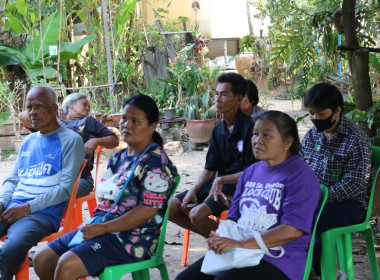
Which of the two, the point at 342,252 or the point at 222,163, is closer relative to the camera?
the point at 342,252

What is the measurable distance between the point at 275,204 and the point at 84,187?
2048 mm

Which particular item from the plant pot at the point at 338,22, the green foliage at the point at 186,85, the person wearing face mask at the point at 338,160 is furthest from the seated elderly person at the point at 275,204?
the green foliage at the point at 186,85

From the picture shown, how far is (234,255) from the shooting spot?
2.28 m

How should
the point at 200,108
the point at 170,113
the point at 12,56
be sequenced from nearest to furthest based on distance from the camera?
the point at 200,108
the point at 170,113
the point at 12,56

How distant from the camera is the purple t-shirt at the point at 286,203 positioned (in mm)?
2314

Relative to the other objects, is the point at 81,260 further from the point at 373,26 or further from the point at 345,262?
the point at 373,26

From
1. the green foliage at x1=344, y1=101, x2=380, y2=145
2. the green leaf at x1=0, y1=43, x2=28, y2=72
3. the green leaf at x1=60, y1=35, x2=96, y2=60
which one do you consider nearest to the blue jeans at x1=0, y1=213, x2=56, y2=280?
the green foliage at x1=344, y1=101, x2=380, y2=145

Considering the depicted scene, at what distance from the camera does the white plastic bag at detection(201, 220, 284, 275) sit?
227 cm

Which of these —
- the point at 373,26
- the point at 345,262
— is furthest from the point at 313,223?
the point at 373,26

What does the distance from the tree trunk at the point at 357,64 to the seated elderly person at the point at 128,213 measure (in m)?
2.20

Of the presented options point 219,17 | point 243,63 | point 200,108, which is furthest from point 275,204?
point 219,17

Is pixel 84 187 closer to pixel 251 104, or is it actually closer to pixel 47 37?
pixel 251 104

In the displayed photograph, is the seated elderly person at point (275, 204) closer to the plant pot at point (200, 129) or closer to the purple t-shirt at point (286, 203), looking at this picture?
the purple t-shirt at point (286, 203)

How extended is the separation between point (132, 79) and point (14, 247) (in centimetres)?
966
